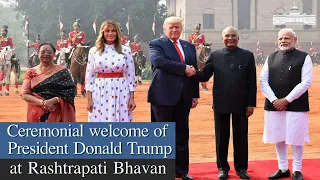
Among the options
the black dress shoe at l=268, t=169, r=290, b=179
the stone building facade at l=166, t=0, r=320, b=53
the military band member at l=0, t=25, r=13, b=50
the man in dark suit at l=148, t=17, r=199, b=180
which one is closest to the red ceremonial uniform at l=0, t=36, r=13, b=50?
the military band member at l=0, t=25, r=13, b=50

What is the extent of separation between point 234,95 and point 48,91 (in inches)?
75.5

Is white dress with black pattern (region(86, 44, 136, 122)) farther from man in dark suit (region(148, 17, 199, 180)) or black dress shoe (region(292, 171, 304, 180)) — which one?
black dress shoe (region(292, 171, 304, 180))

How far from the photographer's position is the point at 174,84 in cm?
569

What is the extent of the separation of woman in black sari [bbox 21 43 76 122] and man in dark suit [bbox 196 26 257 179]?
4.63ft

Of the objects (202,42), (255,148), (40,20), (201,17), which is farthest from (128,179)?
(201,17)

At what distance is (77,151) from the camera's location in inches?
146

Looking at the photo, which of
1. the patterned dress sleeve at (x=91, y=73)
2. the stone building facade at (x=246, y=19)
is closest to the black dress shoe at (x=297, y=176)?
the patterned dress sleeve at (x=91, y=73)

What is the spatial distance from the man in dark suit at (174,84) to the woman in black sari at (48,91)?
94 cm

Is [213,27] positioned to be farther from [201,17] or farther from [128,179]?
[128,179]

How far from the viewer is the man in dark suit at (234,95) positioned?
231 inches

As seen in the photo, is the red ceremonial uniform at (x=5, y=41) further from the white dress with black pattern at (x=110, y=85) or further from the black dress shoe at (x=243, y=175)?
the black dress shoe at (x=243, y=175)

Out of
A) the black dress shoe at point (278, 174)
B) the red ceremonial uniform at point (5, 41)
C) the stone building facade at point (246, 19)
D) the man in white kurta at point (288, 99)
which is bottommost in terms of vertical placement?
the black dress shoe at point (278, 174)

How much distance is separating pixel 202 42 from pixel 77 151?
16.6 meters

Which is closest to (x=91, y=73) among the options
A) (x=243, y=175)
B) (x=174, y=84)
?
(x=174, y=84)
